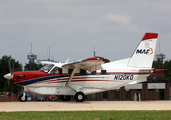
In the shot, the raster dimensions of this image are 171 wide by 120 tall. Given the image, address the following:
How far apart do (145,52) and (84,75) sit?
18.5ft

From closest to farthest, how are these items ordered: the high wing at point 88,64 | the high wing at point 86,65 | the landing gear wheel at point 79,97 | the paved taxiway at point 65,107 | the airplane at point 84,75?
the paved taxiway at point 65,107 < the high wing at point 88,64 < the high wing at point 86,65 < the airplane at point 84,75 < the landing gear wheel at point 79,97

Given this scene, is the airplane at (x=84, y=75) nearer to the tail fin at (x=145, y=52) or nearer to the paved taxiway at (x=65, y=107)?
the tail fin at (x=145, y=52)

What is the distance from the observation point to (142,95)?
158ft

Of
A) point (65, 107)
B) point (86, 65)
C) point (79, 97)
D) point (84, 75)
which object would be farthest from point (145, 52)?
point (65, 107)

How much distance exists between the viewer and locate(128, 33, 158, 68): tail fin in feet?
73.0

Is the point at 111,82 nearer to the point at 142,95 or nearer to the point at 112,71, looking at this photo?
the point at 112,71

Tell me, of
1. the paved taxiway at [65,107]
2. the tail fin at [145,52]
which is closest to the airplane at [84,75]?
the tail fin at [145,52]

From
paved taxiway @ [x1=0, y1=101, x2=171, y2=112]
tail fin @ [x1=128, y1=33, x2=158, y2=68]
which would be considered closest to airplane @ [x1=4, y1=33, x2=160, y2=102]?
tail fin @ [x1=128, y1=33, x2=158, y2=68]

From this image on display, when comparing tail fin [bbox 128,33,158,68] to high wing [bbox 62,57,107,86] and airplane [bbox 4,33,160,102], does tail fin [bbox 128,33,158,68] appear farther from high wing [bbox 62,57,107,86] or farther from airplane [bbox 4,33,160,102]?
high wing [bbox 62,57,107,86]

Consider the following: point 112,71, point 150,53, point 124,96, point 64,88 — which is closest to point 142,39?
point 150,53

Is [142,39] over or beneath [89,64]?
over

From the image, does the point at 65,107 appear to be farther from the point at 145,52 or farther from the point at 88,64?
the point at 145,52

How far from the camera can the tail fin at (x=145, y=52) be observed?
73.0 ft

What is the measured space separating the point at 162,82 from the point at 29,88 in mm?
33531
